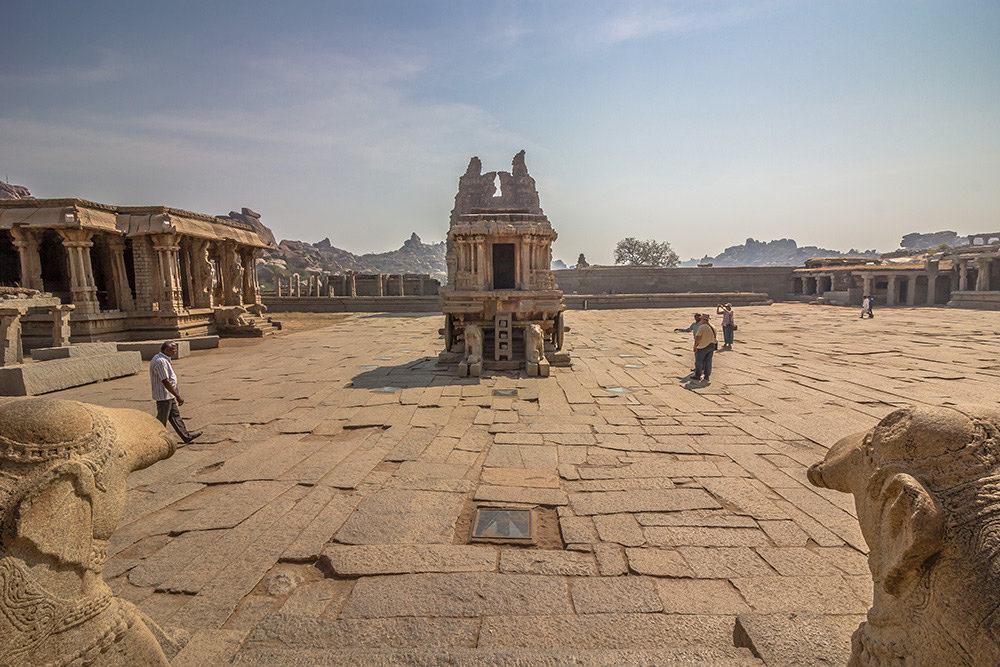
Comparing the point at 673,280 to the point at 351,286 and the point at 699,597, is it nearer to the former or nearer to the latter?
the point at 351,286

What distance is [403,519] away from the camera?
3805 millimetres

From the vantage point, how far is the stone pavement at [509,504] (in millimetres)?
2508

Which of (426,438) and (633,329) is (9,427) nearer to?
(426,438)

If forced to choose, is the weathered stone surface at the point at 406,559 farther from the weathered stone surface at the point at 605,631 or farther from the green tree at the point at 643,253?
the green tree at the point at 643,253

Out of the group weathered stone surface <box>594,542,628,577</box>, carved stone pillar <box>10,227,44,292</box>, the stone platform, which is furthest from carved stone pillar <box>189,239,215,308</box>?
the stone platform

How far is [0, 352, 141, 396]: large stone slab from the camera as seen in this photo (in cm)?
779

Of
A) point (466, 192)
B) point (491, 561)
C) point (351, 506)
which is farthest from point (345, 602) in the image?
point (466, 192)

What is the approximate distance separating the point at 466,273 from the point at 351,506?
702 centimetres

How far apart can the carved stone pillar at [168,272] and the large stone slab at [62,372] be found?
529 cm

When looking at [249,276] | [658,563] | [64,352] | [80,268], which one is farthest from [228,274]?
[658,563]

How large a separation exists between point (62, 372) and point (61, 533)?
31.0 ft

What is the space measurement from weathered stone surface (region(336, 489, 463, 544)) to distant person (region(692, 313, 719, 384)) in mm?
6111

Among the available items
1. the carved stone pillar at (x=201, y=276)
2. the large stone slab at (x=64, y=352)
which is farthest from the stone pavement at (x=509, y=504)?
the carved stone pillar at (x=201, y=276)

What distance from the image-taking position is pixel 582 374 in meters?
9.35
